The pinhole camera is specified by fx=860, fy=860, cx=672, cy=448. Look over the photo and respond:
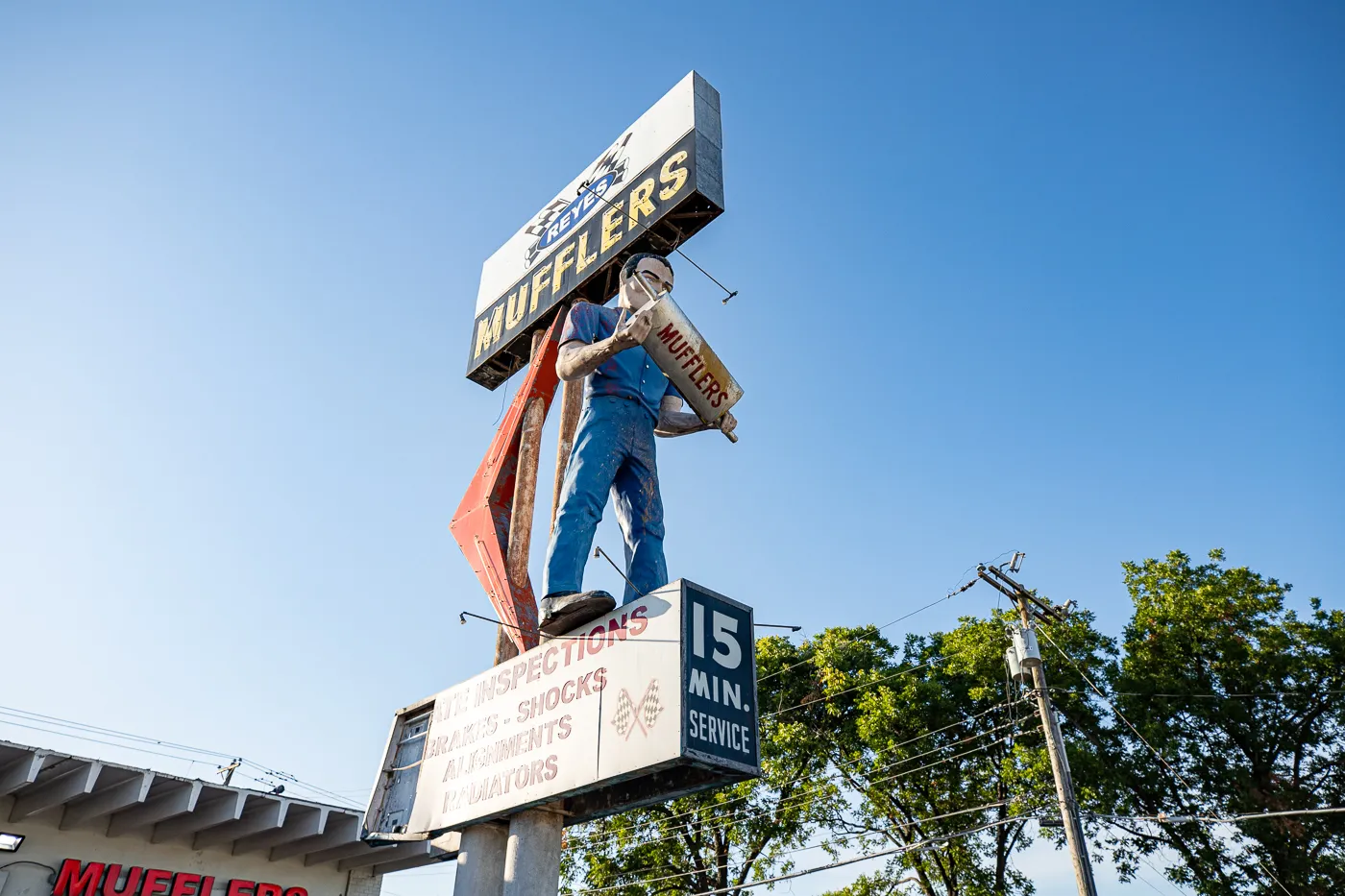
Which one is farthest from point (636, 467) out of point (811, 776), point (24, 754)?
point (811, 776)

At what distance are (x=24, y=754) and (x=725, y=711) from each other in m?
10.4

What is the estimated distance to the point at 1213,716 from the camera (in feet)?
61.2

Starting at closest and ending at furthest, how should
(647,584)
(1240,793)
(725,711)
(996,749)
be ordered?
(725,711) < (647,584) < (1240,793) < (996,749)

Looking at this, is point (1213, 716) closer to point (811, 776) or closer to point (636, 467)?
point (811, 776)

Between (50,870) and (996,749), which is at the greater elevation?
(996,749)

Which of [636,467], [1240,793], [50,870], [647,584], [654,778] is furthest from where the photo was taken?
[1240,793]

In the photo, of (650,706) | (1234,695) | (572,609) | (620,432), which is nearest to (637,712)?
(650,706)

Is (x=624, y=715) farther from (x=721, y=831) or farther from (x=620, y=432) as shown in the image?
(x=721, y=831)

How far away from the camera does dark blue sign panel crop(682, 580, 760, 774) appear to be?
413 cm

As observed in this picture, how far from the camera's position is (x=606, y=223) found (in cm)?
752

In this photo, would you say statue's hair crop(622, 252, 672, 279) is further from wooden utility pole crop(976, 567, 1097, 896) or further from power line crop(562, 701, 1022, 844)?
power line crop(562, 701, 1022, 844)

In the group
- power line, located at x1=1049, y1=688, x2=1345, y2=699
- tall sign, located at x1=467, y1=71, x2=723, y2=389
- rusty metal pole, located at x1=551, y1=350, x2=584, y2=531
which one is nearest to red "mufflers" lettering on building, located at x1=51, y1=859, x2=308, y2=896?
tall sign, located at x1=467, y1=71, x2=723, y2=389

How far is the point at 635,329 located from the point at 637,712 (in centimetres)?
244

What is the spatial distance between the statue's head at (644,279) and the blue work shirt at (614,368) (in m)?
0.23
